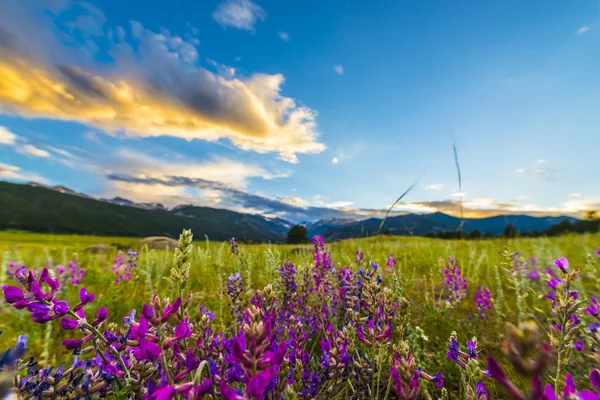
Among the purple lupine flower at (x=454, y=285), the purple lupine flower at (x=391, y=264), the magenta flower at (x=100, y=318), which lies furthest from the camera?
the purple lupine flower at (x=454, y=285)

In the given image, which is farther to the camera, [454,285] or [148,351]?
[454,285]

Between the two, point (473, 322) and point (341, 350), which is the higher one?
point (341, 350)

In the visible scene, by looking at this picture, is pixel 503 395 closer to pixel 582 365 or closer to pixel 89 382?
pixel 582 365

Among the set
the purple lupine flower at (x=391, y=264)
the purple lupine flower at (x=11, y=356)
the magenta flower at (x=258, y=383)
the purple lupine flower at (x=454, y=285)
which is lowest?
the purple lupine flower at (x=454, y=285)

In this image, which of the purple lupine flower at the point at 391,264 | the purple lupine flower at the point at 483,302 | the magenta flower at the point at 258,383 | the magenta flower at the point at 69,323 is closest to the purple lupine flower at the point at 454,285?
the purple lupine flower at the point at 483,302

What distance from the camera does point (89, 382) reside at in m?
1.29

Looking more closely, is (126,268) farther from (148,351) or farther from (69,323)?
(148,351)

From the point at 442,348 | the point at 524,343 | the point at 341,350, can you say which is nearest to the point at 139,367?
the point at 341,350

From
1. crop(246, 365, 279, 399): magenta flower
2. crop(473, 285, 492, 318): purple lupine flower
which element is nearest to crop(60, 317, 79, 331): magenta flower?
crop(246, 365, 279, 399): magenta flower

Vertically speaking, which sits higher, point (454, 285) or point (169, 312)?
point (169, 312)

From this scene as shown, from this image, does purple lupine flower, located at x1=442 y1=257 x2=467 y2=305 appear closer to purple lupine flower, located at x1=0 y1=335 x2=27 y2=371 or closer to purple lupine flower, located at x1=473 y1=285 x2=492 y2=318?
purple lupine flower, located at x1=473 y1=285 x2=492 y2=318

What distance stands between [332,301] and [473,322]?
2.16 meters

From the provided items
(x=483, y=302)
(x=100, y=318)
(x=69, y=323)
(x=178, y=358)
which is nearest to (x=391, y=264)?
(x=483, y=302)

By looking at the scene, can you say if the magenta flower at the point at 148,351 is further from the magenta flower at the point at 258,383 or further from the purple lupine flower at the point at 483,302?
the purple lupine flower at the point at 483,302
